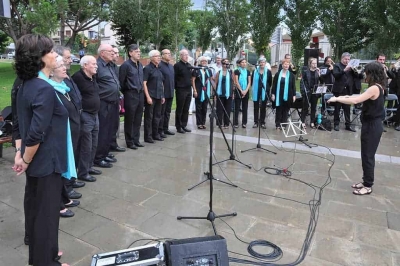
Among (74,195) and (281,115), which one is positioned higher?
(281,115)

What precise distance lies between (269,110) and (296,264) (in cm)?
805

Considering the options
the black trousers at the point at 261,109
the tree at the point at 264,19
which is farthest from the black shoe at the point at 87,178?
the tree at the point at 264,19

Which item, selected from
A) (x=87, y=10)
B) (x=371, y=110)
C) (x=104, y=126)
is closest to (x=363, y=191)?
(x=371, y=110)

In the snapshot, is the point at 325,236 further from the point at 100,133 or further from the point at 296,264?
the point at 100,133

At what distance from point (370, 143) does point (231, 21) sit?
17.6 meters

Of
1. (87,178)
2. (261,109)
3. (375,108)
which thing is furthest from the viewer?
(261,109)

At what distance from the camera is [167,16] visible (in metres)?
21.1

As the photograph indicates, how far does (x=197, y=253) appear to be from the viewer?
82.4 inches

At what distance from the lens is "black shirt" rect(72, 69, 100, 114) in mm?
4070

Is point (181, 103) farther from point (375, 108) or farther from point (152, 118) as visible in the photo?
point (375, 108)

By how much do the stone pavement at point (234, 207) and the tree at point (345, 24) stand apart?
1199 centimetres

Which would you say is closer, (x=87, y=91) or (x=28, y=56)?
(x=28, y=56)

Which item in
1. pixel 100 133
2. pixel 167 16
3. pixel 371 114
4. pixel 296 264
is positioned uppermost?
pixel 167 16

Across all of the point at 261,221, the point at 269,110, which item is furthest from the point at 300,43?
the point at 261,221
